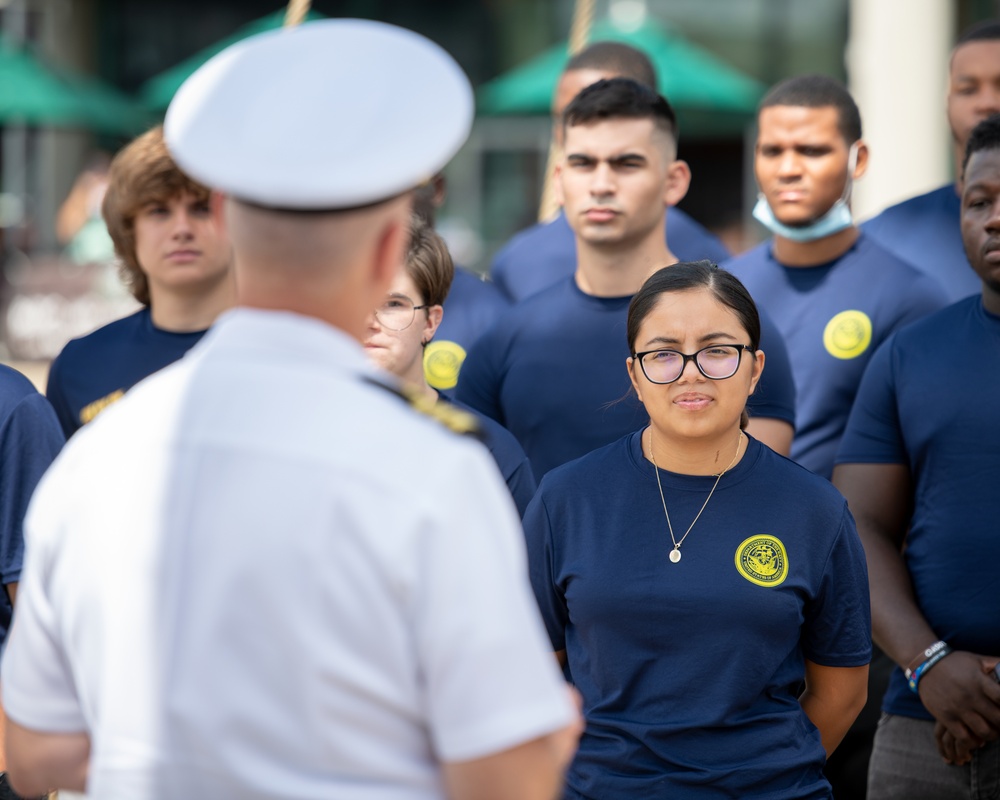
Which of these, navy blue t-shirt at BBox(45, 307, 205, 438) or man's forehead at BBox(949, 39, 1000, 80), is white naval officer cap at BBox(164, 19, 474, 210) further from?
man's forehead at BBox(949, 39, 1000, 80)

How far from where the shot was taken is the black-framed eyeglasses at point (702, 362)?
9.56ft

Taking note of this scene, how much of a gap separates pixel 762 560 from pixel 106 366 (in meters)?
1.84

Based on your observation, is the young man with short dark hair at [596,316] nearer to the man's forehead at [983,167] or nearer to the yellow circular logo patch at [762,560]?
the man's forehead at [983,167]

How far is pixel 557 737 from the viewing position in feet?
4.98

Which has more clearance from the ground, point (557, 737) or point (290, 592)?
point (290, 592)

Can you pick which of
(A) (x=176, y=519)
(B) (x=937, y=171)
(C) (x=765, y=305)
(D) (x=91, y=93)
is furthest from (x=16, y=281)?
(A) (x=176, y=519)

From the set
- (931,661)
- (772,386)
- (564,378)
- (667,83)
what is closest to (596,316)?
(564,378)

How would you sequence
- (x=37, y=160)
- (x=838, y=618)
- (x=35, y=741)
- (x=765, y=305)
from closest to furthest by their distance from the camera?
(x=35, y=741) < (x=838, y=618) < (x=765, y=305) < (x=37, y=160)

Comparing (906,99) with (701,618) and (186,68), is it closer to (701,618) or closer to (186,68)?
(186,68)

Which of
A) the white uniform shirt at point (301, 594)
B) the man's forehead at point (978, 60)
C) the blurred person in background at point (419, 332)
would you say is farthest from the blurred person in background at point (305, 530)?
the man's forehead at point (978, 60)

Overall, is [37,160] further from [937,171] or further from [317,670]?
[317,670]

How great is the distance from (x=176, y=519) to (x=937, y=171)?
33.7 feet

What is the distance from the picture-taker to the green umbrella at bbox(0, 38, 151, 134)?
15078 millimetres

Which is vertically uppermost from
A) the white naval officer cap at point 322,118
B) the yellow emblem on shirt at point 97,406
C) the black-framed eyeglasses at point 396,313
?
the white naval officer cap at point 322,118
